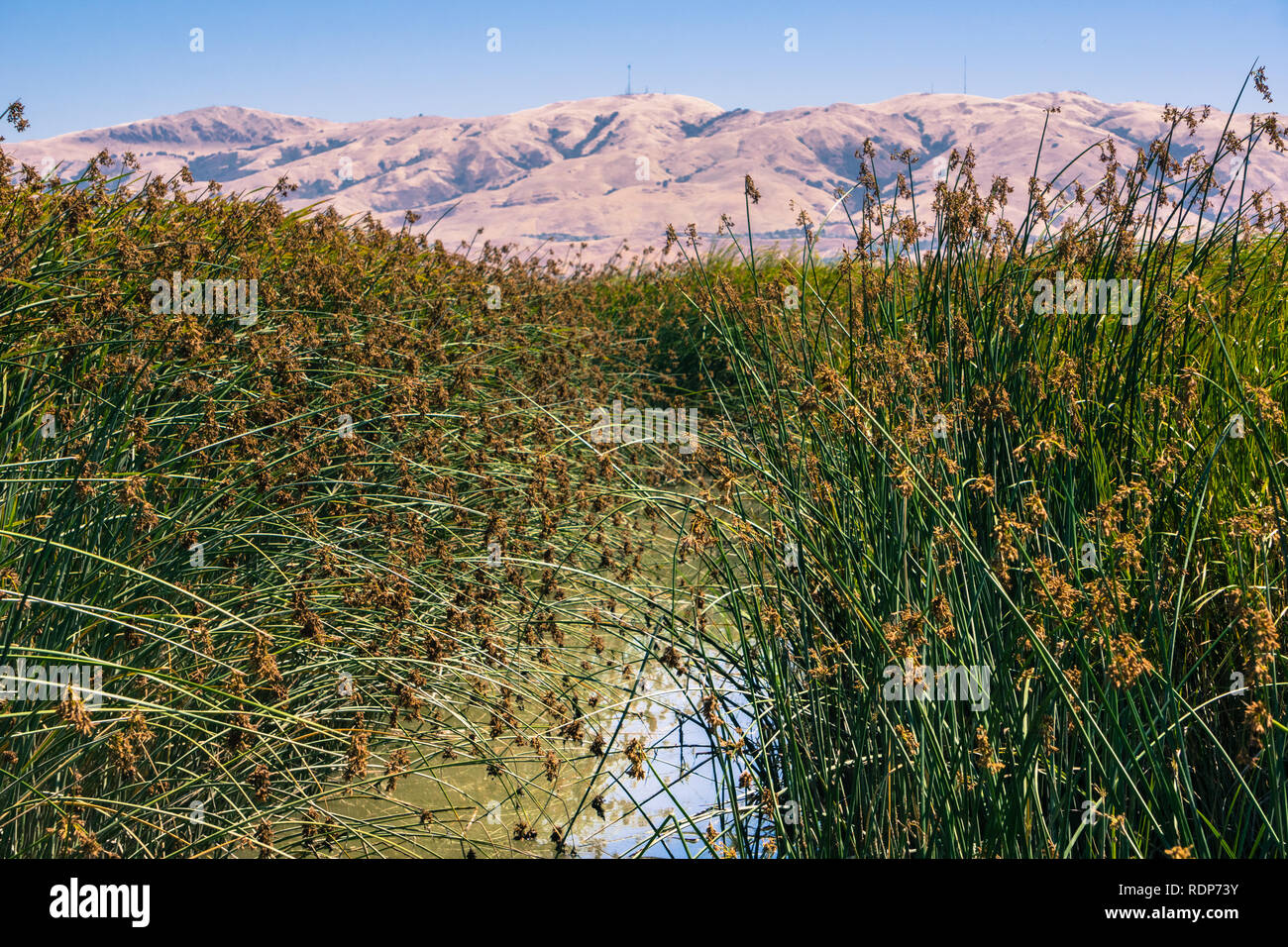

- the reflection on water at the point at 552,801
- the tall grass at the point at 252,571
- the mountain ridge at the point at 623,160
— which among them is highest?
the mountain ridge at the point at 623,160

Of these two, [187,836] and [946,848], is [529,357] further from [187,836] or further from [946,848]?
[946,848]

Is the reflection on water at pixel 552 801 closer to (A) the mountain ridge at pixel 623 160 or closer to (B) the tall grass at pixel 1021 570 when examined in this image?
(B) the tall grass at pixel 1021 570

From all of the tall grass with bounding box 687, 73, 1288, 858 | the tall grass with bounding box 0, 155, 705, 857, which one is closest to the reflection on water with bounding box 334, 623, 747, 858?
the tall grass with bounding box 0, 155, 705, 857

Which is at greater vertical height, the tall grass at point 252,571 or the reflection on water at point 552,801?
the tall grass at point 252,571

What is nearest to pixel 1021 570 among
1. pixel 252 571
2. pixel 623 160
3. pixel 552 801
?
pixel 552 801

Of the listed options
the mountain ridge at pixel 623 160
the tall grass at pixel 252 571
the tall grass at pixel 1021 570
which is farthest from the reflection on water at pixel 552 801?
the mountain ridge at pixel 623 160

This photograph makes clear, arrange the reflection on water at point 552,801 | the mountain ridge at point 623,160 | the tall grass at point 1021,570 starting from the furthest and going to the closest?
the mountain ridge at point 623,160
the reflection on water at point 552,801
the tall grass at point 1021,570

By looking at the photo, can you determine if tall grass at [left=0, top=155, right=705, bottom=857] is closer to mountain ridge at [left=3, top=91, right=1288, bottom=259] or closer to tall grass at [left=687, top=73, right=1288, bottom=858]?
tall grass at [left=687, top=73, right=1288, bottom=858]

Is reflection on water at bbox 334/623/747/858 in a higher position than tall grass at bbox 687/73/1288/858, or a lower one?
lower

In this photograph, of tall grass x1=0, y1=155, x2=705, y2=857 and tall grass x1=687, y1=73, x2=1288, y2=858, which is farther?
tall grass x1=0, y1=155, x2=705, y2=857
